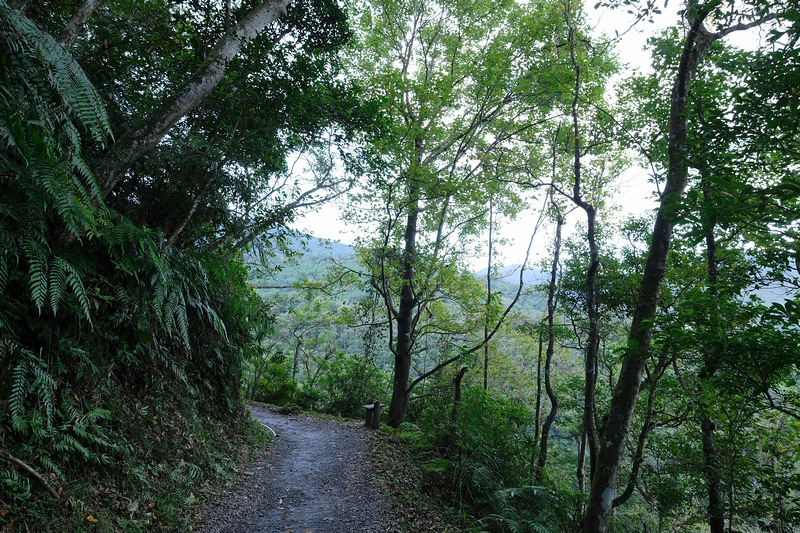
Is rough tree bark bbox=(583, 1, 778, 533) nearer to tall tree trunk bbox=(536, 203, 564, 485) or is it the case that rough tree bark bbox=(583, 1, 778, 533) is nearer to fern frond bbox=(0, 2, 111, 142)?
tall tree trunk bbox=(536, 203, 564, 485)

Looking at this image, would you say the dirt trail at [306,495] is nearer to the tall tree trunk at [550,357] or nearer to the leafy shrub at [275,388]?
the tall tree trunk at [550,357]

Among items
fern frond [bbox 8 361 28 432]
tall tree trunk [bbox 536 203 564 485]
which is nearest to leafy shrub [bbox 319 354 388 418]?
tall tree trunk [bbox 536 203 564 485]

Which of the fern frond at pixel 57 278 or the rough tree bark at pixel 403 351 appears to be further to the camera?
the rough tree bark at pixel 403 351

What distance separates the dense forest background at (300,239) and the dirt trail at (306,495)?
23.0 inches

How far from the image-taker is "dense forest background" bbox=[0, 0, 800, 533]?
312 cm

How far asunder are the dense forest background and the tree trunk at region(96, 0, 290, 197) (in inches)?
1.0

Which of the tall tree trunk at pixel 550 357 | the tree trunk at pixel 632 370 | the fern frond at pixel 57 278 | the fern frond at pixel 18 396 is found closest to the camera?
the fern frond at pixel 18 396

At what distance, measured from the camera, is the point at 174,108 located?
4.09m

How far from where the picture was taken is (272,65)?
5.02 metres

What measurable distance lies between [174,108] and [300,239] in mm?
3727

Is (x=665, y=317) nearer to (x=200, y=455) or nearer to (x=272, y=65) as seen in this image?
(x=272, y=65)

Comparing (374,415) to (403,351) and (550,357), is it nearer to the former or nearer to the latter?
(403,351)

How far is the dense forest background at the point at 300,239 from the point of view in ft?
10.2

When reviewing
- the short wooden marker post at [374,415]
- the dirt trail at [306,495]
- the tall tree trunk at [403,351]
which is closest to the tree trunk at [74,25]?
the dirt trail at [306,495]
